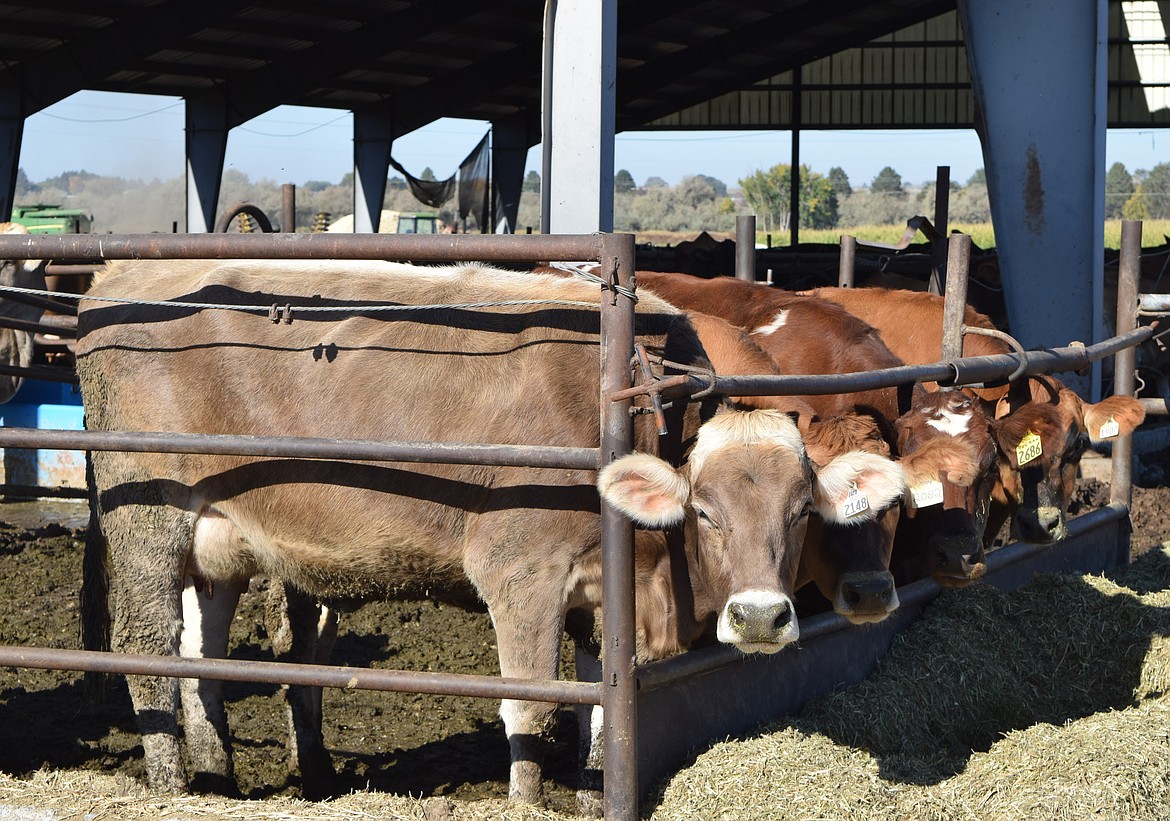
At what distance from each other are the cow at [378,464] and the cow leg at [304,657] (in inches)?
15.7

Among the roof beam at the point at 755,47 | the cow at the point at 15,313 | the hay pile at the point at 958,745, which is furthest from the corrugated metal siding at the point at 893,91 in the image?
the hay pile at the point at 958,745

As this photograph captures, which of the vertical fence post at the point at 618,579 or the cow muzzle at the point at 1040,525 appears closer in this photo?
the vertical fence post at the point at 618,579

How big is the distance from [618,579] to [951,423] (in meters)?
2.13

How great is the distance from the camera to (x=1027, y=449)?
201 inches

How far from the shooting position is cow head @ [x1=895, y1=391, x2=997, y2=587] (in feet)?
14.3

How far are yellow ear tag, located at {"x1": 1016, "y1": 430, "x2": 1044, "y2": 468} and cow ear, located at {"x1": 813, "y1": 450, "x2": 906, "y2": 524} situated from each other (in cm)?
170

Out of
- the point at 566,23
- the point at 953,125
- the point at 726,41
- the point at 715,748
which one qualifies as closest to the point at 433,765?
the point at 715,748

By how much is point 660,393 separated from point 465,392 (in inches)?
35.8

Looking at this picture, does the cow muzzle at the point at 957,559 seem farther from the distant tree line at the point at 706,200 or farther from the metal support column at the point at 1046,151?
the distant tree line at the point at 706,200

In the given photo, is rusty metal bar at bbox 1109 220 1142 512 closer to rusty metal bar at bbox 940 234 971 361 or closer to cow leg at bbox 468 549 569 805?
rusty metal bar at bbox 940 234 971 361

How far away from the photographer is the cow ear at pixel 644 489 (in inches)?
121

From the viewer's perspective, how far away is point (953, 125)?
26672 mm

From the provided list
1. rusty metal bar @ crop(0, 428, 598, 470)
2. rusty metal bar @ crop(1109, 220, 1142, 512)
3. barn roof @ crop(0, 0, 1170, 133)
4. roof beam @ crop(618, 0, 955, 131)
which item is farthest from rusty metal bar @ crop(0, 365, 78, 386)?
roof beam @ crop(618, 0, 955, 131)

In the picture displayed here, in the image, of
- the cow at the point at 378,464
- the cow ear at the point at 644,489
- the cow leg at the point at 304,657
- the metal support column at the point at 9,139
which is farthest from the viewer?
the metal support column at the point at 9,139
